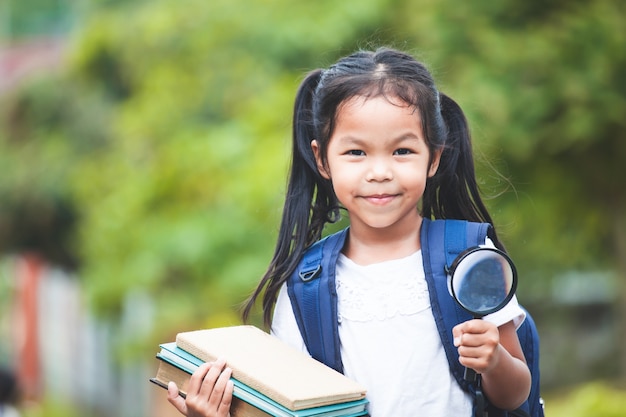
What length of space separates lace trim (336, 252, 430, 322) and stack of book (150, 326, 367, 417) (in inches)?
5.8

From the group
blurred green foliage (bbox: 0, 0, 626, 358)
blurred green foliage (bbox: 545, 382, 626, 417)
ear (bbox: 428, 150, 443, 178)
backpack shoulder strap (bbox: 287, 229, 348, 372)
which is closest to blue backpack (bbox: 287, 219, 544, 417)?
backpack shoulder strap (bbox: 287, 229, 348, 372)

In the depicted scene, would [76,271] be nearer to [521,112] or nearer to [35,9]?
[35,9]

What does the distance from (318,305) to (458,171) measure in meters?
0.45

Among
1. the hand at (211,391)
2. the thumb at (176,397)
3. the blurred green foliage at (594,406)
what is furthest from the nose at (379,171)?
the blurred green foliage at (594,406)

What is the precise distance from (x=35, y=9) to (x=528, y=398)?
15.7 m

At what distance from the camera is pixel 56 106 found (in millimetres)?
12742

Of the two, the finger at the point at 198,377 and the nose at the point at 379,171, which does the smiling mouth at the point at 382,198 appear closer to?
the nose at the point at 379,171

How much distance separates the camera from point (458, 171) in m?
2.24

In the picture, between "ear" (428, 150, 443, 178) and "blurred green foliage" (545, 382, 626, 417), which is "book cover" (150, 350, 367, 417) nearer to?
"ear" (428, 150, 443, 178)

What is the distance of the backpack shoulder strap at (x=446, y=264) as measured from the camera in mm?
1974

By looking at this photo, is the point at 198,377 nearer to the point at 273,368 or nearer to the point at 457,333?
the point at 273,368

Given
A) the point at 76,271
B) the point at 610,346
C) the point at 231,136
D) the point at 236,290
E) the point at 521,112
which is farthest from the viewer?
the point at 76,271

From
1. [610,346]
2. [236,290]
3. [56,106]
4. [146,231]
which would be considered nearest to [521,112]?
[236,290]

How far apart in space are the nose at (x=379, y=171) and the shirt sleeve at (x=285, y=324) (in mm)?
316
